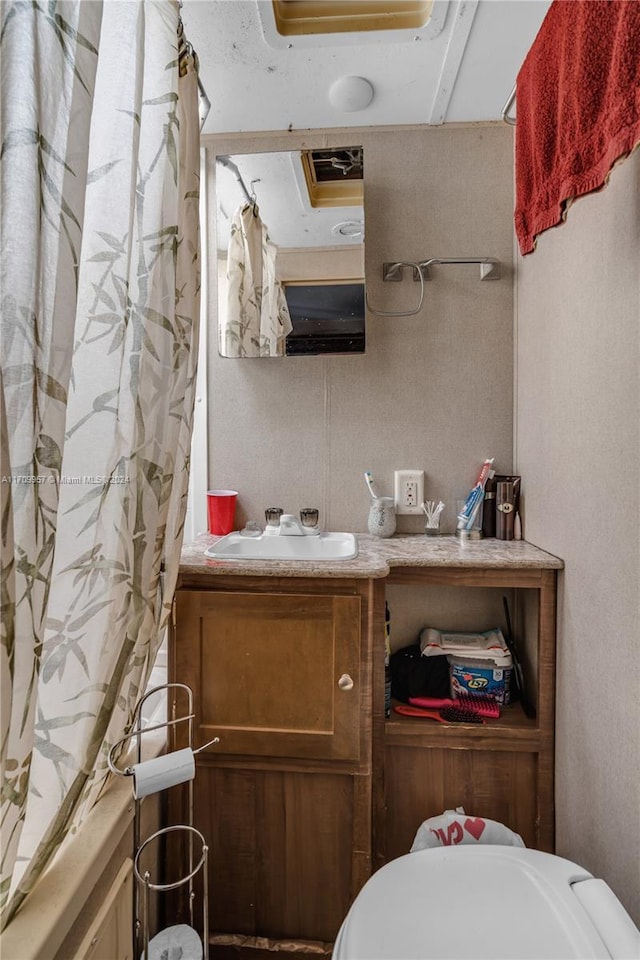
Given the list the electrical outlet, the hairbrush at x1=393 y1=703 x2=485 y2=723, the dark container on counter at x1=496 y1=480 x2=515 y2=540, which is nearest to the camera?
the hairbrush at x1=393 y1=703 x2=485 y2=723

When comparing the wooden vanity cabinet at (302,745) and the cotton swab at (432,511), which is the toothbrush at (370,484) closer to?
the cotton swab at (432,511)

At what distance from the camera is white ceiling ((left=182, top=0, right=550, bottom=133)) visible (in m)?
1.26

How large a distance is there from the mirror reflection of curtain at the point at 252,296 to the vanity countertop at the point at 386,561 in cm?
69

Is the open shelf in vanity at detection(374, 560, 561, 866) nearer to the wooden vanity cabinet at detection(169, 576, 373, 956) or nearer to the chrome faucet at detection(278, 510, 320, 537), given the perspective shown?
the wooden vanity cabinet at detection(169, 576, 373, 956)

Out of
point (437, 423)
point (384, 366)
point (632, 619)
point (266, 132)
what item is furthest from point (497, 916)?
point (266, 132)

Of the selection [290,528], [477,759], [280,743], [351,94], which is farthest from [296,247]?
[477,759]

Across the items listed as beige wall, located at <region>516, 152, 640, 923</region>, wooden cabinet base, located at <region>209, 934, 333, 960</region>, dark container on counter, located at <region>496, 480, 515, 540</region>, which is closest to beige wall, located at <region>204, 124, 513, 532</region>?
dark container on counter, located at <region>496, 480, 515, 540</region>

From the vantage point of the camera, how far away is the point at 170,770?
3.00 feet

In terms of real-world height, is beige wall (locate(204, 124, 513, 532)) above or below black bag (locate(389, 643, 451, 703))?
above

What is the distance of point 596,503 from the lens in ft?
3.64

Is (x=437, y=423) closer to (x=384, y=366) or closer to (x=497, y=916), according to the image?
(x=384, y=366)

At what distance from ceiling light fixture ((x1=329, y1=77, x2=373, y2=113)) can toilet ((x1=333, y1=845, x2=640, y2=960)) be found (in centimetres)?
193

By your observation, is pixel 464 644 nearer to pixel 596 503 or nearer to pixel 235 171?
pixel 596 503

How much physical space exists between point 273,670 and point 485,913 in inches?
24.9
